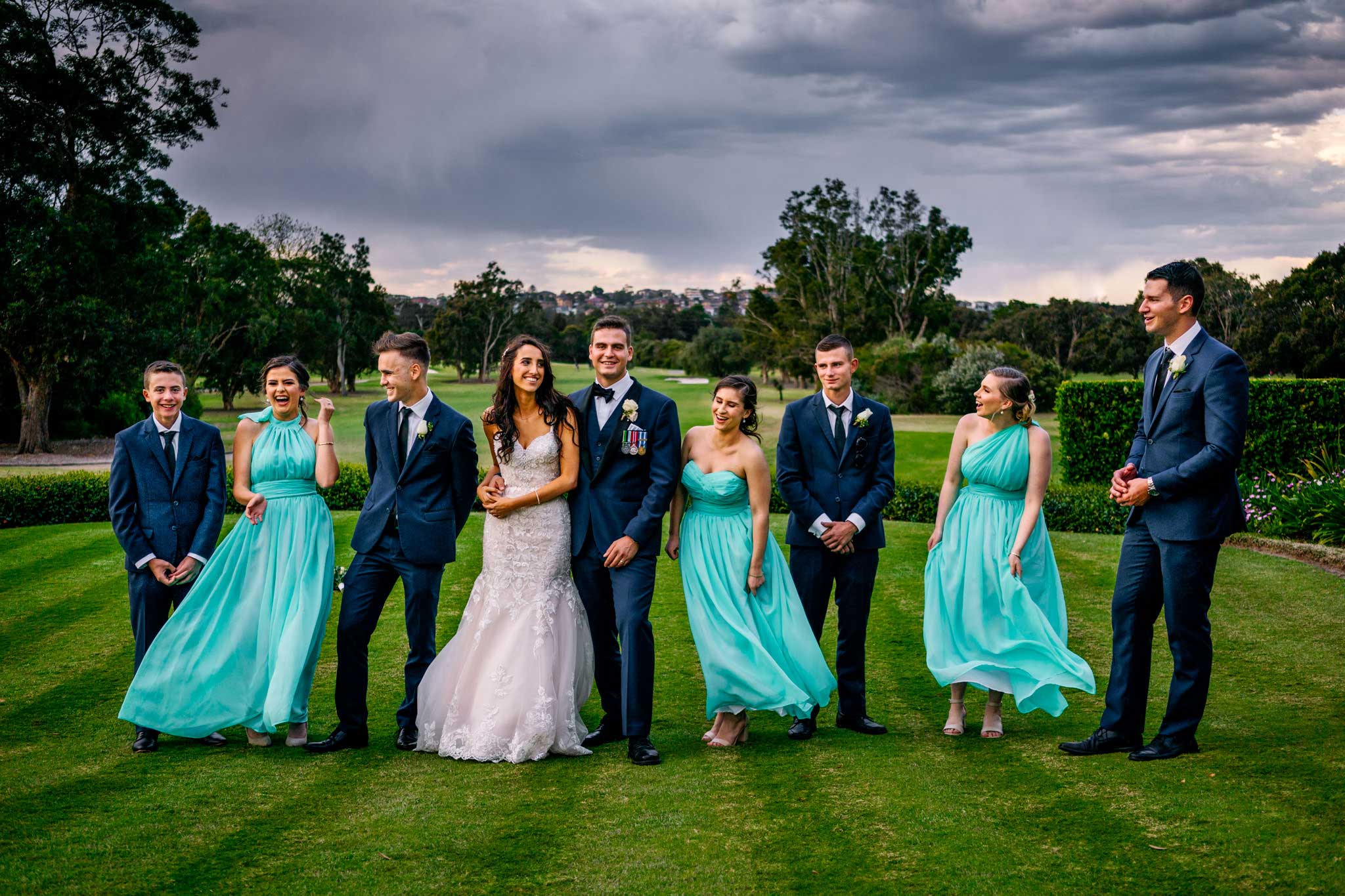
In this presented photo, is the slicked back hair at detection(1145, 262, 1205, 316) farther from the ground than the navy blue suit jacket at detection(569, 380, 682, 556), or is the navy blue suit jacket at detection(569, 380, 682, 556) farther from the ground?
the slicked back hair at detection(1145, 262, 1205, 316)

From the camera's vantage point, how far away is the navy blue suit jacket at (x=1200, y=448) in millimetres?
5160

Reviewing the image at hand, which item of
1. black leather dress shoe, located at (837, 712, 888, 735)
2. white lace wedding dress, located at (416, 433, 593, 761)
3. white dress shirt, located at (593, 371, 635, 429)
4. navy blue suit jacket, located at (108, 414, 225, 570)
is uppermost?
white dress shirt, located at (593, 371, 635, 429)

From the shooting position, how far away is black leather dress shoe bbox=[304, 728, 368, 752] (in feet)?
19.0

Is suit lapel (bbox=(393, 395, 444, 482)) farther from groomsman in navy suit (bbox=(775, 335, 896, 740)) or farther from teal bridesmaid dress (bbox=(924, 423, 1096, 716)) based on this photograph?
teal bridesmaid dress (bbox=(924, 423, 1096, 716))

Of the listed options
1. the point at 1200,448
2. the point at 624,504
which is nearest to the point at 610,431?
the point at 624,504

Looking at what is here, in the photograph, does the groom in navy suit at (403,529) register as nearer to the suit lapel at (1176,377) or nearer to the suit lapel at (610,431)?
the suit lapel at (610,431)

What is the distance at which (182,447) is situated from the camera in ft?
20.5

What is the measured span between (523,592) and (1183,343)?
3756 mm

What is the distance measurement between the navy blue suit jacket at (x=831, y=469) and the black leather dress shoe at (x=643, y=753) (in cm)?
148

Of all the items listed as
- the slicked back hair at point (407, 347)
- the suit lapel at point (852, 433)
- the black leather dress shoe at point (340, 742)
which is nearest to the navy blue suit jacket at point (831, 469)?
the suit lapel at point (852, 433)

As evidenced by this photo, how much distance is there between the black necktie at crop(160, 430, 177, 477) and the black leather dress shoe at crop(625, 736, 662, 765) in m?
3.18

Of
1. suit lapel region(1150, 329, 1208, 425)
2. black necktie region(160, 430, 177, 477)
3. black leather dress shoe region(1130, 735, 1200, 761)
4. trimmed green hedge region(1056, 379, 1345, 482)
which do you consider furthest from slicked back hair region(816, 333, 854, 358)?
trimmed green hedge region(1056, 379, 1345, 482)

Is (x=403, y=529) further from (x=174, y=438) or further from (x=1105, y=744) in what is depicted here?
(x=1105, y=744)

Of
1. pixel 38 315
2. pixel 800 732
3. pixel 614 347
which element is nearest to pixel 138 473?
pixel 614 347
